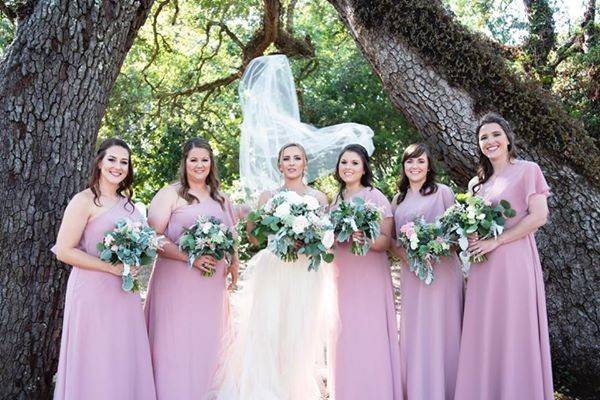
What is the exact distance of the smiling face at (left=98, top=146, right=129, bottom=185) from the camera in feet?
15.9

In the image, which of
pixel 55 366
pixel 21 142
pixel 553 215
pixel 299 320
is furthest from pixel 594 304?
pixel 21 142

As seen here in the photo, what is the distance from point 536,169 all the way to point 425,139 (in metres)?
2.25

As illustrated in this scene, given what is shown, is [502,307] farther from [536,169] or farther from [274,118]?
[274,118]

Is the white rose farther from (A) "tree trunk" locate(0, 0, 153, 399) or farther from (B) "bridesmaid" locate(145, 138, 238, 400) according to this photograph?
(A) "tree trunk" locate(0, 0, 153, 399)

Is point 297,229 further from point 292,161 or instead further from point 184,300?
point 184,300

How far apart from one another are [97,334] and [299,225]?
5.79 feet

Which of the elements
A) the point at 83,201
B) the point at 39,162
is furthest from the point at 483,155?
the point at 39,162

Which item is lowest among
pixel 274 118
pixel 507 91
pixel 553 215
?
pixel 553 215

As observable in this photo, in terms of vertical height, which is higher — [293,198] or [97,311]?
[293,198]

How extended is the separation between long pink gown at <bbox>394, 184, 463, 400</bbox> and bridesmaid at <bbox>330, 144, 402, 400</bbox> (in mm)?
119

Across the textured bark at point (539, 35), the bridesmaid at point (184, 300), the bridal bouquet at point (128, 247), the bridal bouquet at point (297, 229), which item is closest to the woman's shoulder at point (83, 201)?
the bridal bouquet at point (128, 247)

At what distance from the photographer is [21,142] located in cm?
549

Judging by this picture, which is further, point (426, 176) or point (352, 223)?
point (426, 176)

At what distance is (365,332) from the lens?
5.36 meters
